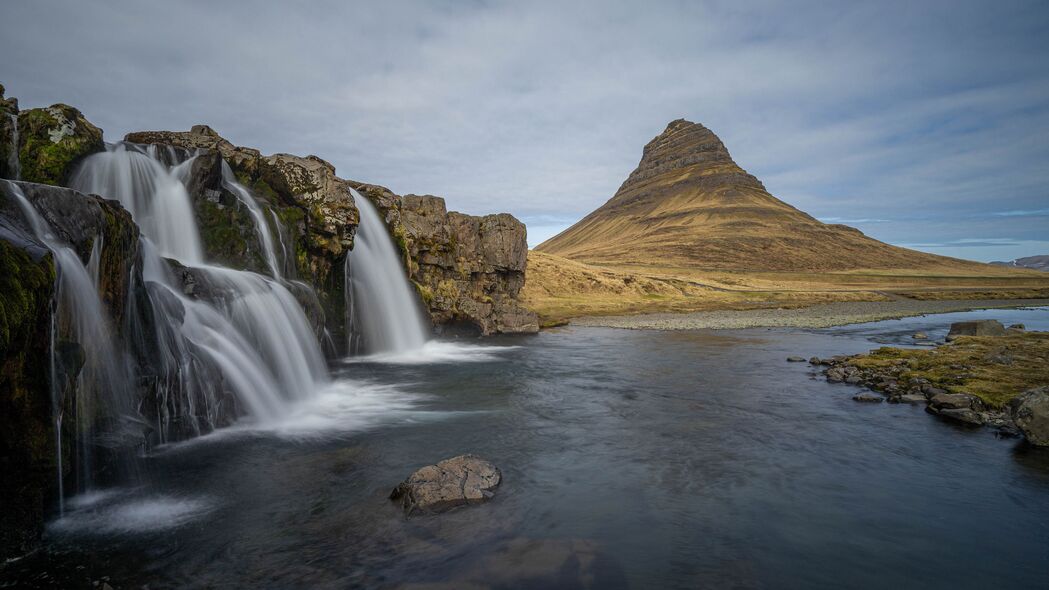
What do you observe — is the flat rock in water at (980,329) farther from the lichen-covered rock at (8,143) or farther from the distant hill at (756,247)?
the distant hill at (756,247)

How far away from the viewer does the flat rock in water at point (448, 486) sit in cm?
1033

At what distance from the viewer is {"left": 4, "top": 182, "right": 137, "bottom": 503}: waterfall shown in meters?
9.84

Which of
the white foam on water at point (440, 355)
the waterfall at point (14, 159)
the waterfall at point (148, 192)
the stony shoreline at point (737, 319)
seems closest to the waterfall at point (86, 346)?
the waterfall at point (148, 192)

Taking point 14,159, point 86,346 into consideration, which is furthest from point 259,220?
point 86,346

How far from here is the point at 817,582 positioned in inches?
324

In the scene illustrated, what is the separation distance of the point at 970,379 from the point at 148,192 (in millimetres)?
31991

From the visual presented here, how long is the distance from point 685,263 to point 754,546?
134734mm

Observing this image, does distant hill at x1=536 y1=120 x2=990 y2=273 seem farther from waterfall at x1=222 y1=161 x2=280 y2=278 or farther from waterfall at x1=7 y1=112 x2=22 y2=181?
waterfall at x1=7 y1=112 x2=22 y2=181

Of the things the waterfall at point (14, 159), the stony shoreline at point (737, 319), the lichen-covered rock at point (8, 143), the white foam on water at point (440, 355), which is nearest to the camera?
the lichen-covered rock at point (8, 143)

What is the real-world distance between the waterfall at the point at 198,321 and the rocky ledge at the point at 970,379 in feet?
68.7

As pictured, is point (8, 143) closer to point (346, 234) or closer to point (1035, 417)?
point (346, 234)

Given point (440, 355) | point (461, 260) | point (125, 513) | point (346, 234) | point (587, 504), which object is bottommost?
point (587, 504)

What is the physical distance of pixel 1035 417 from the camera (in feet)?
45.2

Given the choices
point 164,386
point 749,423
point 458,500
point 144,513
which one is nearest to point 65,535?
point 144,513
